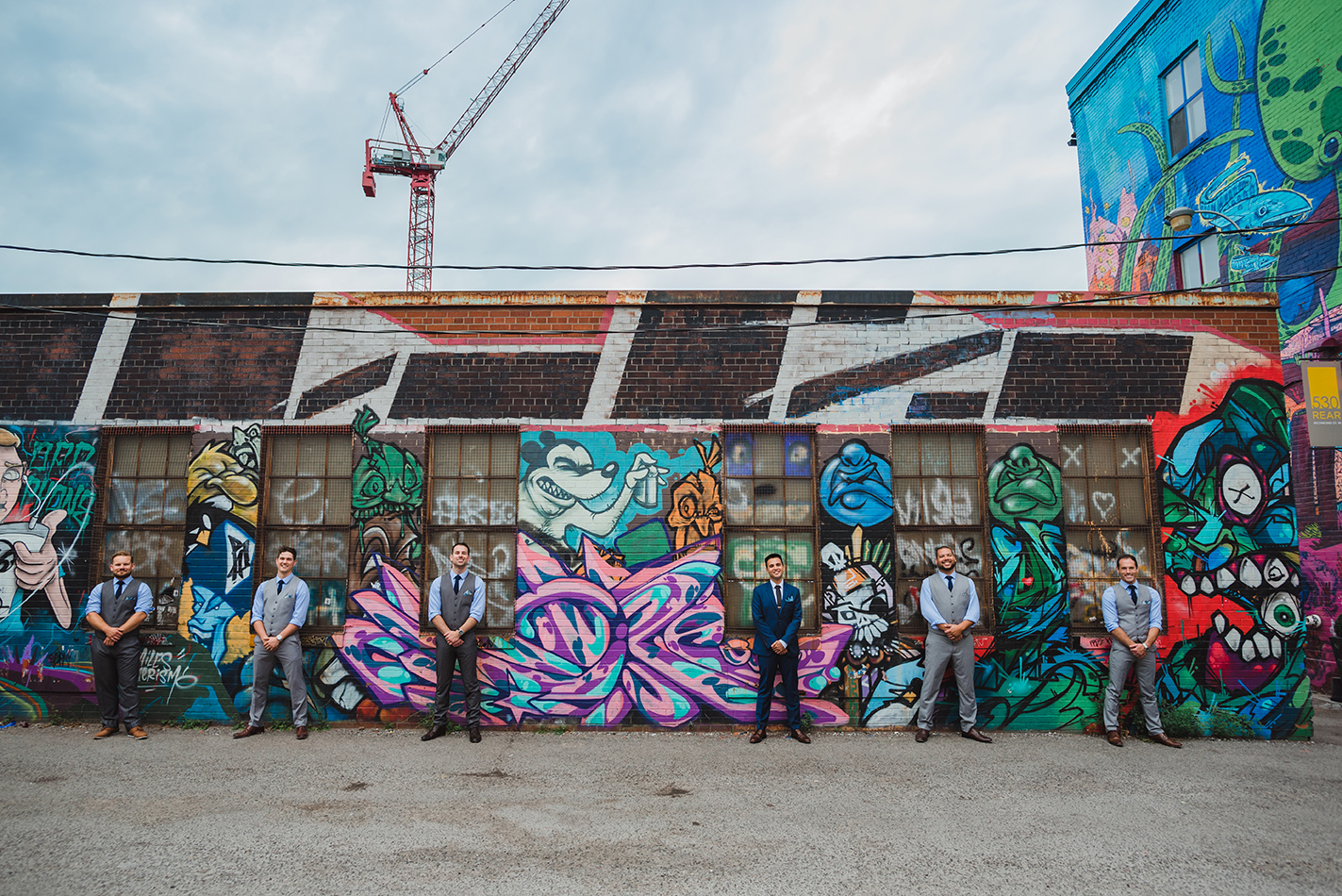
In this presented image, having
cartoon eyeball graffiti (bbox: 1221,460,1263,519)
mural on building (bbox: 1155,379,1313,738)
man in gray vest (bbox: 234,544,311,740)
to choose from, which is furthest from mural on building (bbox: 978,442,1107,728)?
man in gray vest (bbox: 234,544,311,740)

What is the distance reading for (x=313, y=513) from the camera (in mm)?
7422

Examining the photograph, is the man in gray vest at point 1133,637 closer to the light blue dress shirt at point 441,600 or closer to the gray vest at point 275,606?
the light blue dress shirt at point 441,600

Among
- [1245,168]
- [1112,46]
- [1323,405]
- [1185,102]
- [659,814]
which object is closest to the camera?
[659,814]

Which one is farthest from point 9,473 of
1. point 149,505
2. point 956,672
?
point 956,672

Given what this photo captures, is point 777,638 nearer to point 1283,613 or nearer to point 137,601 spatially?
point 1283,613

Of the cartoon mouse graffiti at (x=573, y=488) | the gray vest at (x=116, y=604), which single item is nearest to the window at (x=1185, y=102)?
the cartoon mouse graffiti at (x=573, y=488)

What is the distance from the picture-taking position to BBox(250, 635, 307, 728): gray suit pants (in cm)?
694

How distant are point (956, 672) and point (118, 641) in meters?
8.23

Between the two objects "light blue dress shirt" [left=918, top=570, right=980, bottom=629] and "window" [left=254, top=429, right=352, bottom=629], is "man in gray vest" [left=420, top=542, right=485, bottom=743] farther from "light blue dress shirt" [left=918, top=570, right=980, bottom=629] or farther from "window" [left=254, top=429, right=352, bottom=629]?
"light blue dress shirt" [left=918, top=570, right=980, bottom=629]

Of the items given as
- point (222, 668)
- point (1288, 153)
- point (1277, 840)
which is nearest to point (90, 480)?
point (222, 668)

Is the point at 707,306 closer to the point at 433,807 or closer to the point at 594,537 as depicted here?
the point at 594,537

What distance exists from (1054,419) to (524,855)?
21.1 feet

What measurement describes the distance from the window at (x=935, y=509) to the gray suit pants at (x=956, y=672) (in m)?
0.31

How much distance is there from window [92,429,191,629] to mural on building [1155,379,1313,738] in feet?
33.4
